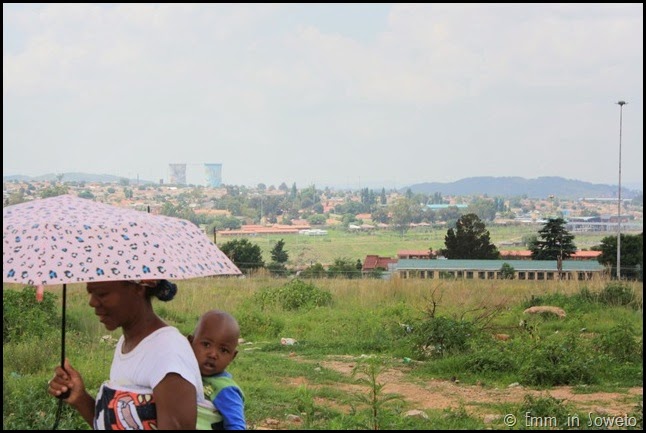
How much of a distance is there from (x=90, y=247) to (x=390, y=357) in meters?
7.57

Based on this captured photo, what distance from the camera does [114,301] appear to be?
2.80 m

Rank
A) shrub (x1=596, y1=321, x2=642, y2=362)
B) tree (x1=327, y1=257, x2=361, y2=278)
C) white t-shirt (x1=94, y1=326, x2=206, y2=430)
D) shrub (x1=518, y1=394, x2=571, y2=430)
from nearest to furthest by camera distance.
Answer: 1. white t-shirt (x1=94, y1=326, x2=206, y2=430)
2. shrub (x1=518, y1=394, x2=571, y2=430)
3. shrub (x1=596, y1=321, x2=642, y2=362)
4. tree (x1=327, y1=257, x2=361, y2=278)

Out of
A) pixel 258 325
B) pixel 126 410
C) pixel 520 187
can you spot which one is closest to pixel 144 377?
pixel 126 410

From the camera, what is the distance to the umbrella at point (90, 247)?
9.10 feet

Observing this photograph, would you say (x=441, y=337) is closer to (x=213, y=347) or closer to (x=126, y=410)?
(x=213, y=347)

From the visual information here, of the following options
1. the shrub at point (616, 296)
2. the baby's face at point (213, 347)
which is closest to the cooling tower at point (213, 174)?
the shrub at point (616, 296)

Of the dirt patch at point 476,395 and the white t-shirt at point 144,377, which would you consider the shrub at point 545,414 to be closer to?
the dirt patch at point 476,395

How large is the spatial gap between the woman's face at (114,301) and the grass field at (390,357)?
305cm

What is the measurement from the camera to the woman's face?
279 cm

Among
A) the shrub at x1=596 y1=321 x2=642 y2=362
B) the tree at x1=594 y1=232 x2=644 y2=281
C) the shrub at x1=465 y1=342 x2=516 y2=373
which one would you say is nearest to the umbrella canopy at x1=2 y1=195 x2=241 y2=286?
the shrub at x1=465 y1=342 x2=516 y2=373

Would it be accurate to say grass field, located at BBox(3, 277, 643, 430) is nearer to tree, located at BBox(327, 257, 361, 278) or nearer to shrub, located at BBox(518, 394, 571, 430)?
shrub, located at BBox(518, 394, 571, 430)

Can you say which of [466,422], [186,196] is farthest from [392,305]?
[186,196]

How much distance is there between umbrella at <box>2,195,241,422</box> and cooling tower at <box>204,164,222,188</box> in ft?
475

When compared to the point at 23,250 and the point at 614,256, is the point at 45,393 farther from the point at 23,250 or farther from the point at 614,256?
the point at 614,256
